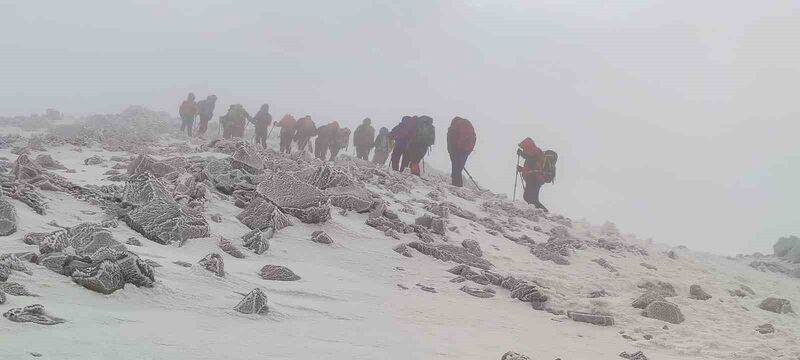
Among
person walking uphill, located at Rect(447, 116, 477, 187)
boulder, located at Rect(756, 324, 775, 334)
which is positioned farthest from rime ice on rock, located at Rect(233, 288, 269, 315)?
person walking uphill, located at Rect(447, 116, 477, 187)

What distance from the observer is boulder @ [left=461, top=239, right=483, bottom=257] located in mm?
7582

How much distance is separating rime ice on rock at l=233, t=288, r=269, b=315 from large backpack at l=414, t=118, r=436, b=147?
1243cm

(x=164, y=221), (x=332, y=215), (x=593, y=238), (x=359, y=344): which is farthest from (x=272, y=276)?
(x=593, y=238)

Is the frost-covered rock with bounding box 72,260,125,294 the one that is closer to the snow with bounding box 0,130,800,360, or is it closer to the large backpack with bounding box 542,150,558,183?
the snow with bounding box 0,130,800,360

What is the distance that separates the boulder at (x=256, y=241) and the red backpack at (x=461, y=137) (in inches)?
432

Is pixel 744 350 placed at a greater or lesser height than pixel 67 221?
lesser

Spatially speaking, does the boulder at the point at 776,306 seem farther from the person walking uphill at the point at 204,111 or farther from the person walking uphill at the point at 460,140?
the person walking uphill at the point at 204,111

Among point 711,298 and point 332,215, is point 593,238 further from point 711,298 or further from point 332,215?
point 332,215

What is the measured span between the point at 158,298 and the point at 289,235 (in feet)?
8.92

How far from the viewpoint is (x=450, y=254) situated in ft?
23.2

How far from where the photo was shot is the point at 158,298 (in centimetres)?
346

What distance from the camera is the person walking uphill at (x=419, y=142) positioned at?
1592cm

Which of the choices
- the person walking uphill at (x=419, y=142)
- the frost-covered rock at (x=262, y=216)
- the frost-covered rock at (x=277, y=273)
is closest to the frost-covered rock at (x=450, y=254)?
the frost-covered rock at (x=262, y=216)

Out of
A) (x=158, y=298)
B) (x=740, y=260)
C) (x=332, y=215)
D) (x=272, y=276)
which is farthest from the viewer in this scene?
(x=740, y=260)
